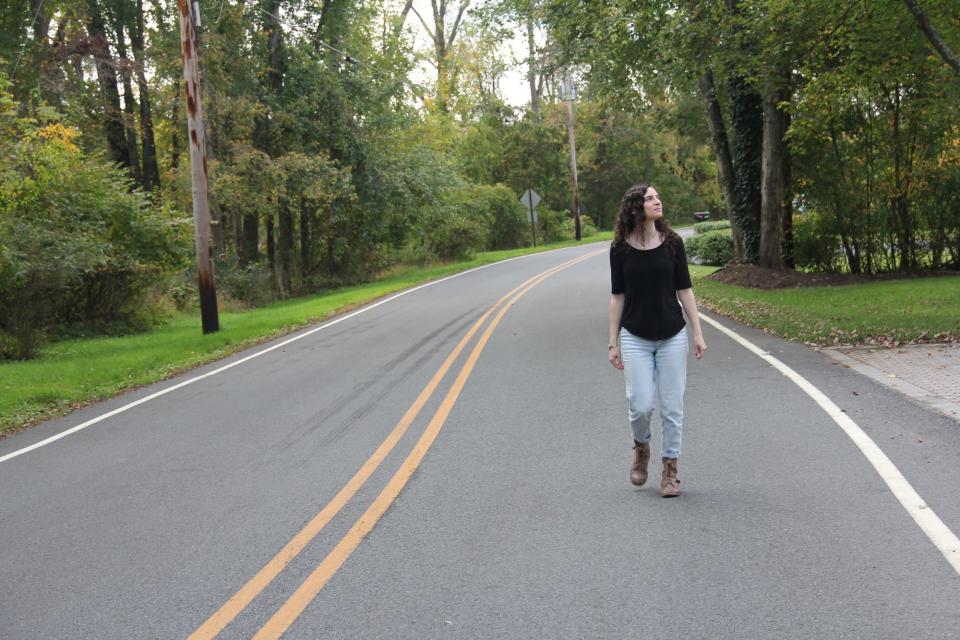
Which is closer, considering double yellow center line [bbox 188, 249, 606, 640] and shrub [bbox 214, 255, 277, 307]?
double yellow center line [bbox 188, 249, 606, 640]

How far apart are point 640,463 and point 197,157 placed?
13.9 metres

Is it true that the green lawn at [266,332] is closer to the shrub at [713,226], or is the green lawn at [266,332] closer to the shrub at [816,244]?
the shrub at [816,244]

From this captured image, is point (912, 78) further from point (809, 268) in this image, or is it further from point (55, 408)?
Answer: point (55, 408)

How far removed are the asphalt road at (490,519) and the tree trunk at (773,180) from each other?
38.7 ft

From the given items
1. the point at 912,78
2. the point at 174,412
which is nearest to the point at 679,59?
the point at 912,78

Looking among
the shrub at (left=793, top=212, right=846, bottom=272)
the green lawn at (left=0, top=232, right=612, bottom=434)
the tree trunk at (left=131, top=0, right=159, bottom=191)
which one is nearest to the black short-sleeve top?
the green lawn at (left=0, top=232, right=612, bottom=434)

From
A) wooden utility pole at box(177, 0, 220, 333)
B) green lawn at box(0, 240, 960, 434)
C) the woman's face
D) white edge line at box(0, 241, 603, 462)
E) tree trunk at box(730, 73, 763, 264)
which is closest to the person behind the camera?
the woman's face

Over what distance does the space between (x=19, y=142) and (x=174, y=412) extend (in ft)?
31.2

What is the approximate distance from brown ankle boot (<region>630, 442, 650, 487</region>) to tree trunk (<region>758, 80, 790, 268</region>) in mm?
15804

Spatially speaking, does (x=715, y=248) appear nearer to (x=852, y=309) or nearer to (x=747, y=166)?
(x=747, y=166)

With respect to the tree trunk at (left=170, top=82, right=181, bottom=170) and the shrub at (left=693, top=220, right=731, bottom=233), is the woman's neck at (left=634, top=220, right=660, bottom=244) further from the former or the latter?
the shrub at (left=693, top=220, right=731, bottom=233)

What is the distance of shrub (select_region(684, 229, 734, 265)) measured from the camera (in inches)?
1197

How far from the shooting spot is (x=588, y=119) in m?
65.0

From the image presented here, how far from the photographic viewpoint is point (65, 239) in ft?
56.1
